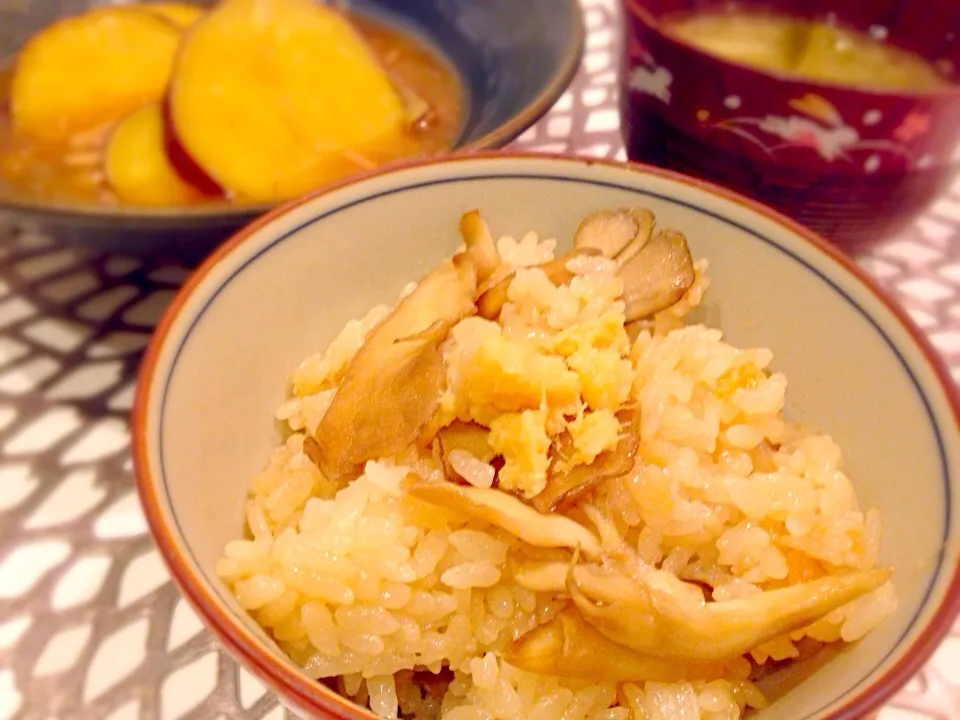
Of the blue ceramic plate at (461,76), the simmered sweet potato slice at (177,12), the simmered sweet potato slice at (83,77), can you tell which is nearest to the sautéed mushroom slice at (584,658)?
the blue ceramic plate at (461,76)

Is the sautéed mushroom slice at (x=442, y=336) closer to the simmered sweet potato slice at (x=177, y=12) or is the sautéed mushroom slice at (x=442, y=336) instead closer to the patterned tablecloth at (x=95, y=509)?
the patterned tablecloth at (x=95, y=509)

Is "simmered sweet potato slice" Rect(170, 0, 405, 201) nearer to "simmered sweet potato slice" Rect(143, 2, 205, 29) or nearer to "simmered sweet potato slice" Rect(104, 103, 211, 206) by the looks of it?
"simmered sweet potato slice" Rect(104, 103, 211, 206)

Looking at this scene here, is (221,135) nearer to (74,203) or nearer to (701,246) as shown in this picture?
(74,203)

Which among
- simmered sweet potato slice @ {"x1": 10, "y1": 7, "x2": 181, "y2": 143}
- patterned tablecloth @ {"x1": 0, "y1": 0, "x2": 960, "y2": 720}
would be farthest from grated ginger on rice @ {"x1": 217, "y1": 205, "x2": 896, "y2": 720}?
simmered sweet potato slice @ {"x1": 10, "y1": 7, "x2": 181, "y2": 143}

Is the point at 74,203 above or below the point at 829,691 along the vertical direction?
above

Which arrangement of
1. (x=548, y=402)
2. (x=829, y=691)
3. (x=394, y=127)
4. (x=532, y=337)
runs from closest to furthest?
(x=829, y=691), (x=548, y=402), (x=532, y=337), (x=394, y=127)

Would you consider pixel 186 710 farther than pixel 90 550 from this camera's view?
No

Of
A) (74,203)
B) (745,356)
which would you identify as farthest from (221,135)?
(745,356)
